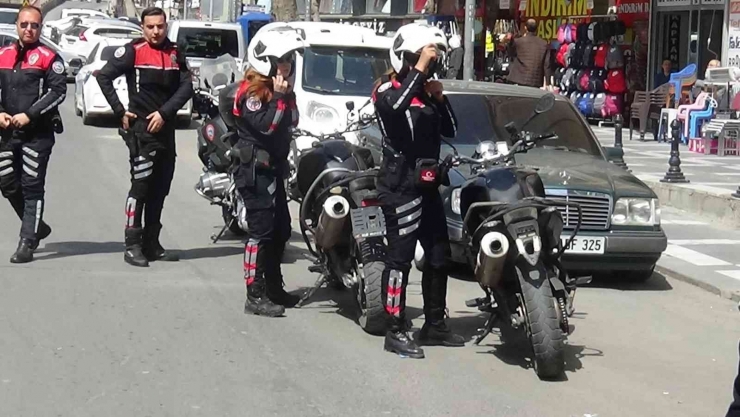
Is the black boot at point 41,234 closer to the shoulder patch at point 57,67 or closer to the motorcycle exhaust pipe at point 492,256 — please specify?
the shoulder patch at point 57,67

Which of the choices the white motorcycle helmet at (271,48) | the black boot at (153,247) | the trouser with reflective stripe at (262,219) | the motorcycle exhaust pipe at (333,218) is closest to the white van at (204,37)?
the black boot at (153,247)

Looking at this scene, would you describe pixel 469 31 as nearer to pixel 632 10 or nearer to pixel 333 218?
pixel 632 10

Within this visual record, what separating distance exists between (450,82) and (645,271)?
2597 mm

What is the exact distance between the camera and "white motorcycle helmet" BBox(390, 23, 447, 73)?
22.2 ft

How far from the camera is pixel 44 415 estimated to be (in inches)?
227

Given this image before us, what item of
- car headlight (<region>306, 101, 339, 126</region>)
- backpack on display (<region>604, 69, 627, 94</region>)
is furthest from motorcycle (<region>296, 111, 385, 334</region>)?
backpack on display (<region>604, 69, 627, 94</region>)

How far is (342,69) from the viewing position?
579 inches

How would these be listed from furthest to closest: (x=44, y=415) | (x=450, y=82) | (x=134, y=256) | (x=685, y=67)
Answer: (x=685, y=67) → (x=450, y=82) → (x=134, y=256) → (x=44, y=415)

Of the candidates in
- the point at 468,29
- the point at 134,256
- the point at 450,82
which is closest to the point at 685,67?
the point at 468,29

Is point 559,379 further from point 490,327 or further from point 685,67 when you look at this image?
point 685,67

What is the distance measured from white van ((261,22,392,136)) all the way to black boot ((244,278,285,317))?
5.88 meters

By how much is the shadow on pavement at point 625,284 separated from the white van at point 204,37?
16.0 meters

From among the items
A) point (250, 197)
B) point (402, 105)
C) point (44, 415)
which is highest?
point (402, 105)

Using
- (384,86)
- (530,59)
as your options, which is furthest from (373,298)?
(530,59)
